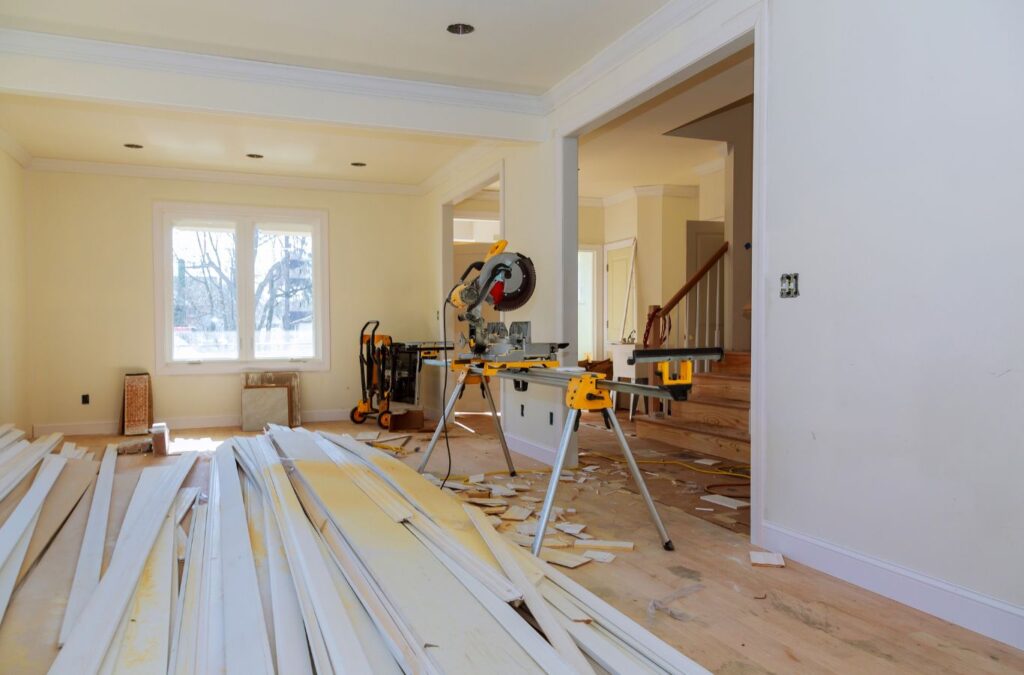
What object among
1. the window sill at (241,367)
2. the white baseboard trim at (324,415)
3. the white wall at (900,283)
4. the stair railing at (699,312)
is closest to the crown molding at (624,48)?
the white wall at (900,283)

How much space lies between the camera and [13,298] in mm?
6258

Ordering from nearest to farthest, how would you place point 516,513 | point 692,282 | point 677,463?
1. point 516,513
2. point 677,463
3. point 692,282

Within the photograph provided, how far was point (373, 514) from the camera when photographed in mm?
2992

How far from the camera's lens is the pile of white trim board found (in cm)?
176

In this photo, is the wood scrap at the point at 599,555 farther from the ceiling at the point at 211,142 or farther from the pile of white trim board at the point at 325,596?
the ceiling at the point at 211,142

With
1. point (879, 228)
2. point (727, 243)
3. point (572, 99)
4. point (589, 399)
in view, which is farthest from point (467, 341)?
point (727, 243)

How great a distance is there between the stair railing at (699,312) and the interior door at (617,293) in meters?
Result: 1.22

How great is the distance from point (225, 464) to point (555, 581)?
8.70ft

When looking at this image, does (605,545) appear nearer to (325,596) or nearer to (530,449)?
(325,596)

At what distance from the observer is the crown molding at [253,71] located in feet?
Answer: 13.3

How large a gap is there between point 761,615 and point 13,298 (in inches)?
279

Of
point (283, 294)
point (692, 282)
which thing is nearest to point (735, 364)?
point (692, 282)

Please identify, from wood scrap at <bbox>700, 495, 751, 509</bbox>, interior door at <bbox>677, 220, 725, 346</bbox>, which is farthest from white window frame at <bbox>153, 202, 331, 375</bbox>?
wood scrap at <bbox>700, 495, 751, 509</bbox>

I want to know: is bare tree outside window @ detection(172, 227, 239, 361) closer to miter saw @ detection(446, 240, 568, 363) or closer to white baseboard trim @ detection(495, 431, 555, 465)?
white baseboard trim @ detection(495, 431, 555, 465)
